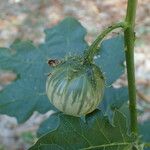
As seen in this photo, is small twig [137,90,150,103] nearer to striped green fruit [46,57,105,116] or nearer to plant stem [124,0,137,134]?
plant stem [124,0,137,134]

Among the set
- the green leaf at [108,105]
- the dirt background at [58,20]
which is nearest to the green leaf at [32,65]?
the green leaf at [108,105]

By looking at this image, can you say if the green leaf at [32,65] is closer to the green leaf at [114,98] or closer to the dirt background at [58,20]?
the green leaf at [114,98]

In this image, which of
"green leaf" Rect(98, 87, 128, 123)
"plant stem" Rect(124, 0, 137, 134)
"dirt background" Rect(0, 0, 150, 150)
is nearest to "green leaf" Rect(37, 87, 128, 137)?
"green leaf" Rect(98, 87, 128, 123)

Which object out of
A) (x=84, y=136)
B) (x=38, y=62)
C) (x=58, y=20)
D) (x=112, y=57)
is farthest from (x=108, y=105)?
(x=58, y=20)

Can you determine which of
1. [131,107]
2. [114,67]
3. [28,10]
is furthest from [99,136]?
[28,10]

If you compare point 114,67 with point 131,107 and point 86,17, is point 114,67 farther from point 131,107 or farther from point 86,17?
point 86,17
